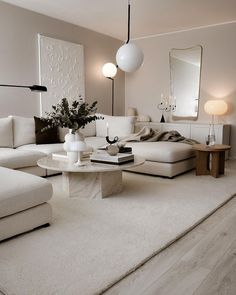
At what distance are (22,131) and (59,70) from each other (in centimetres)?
156

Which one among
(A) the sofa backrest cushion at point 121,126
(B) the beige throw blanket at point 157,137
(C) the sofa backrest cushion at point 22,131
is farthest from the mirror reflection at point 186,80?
(C) the sofa backrest cushion at point 22,131

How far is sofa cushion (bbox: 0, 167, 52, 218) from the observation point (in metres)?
1.93

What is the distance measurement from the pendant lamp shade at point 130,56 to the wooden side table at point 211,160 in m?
1.39

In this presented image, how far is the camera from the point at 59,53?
5.06 metres

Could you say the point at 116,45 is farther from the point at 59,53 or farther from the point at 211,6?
the point at 211,6

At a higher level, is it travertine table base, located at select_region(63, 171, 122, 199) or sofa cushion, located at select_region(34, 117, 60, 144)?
sofa cushion, located at select_region(34, 117, 60, 144)

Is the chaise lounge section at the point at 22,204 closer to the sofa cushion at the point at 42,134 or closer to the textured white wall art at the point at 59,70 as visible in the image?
the sofa cushion at the point at 42,134

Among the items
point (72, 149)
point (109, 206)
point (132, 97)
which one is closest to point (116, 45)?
point (132, 97)

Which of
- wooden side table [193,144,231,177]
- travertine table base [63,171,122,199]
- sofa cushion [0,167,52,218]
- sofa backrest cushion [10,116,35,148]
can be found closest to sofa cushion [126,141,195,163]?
wooden side table [193,144,231,177]

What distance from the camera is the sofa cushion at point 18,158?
10.5 ft

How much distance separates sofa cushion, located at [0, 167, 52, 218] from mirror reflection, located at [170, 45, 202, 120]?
165 inches

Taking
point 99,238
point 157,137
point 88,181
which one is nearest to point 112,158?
point 88,181

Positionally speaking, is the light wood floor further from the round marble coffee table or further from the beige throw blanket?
the beige throw blanket

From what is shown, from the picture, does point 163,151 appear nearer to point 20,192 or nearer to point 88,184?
point 88,184
